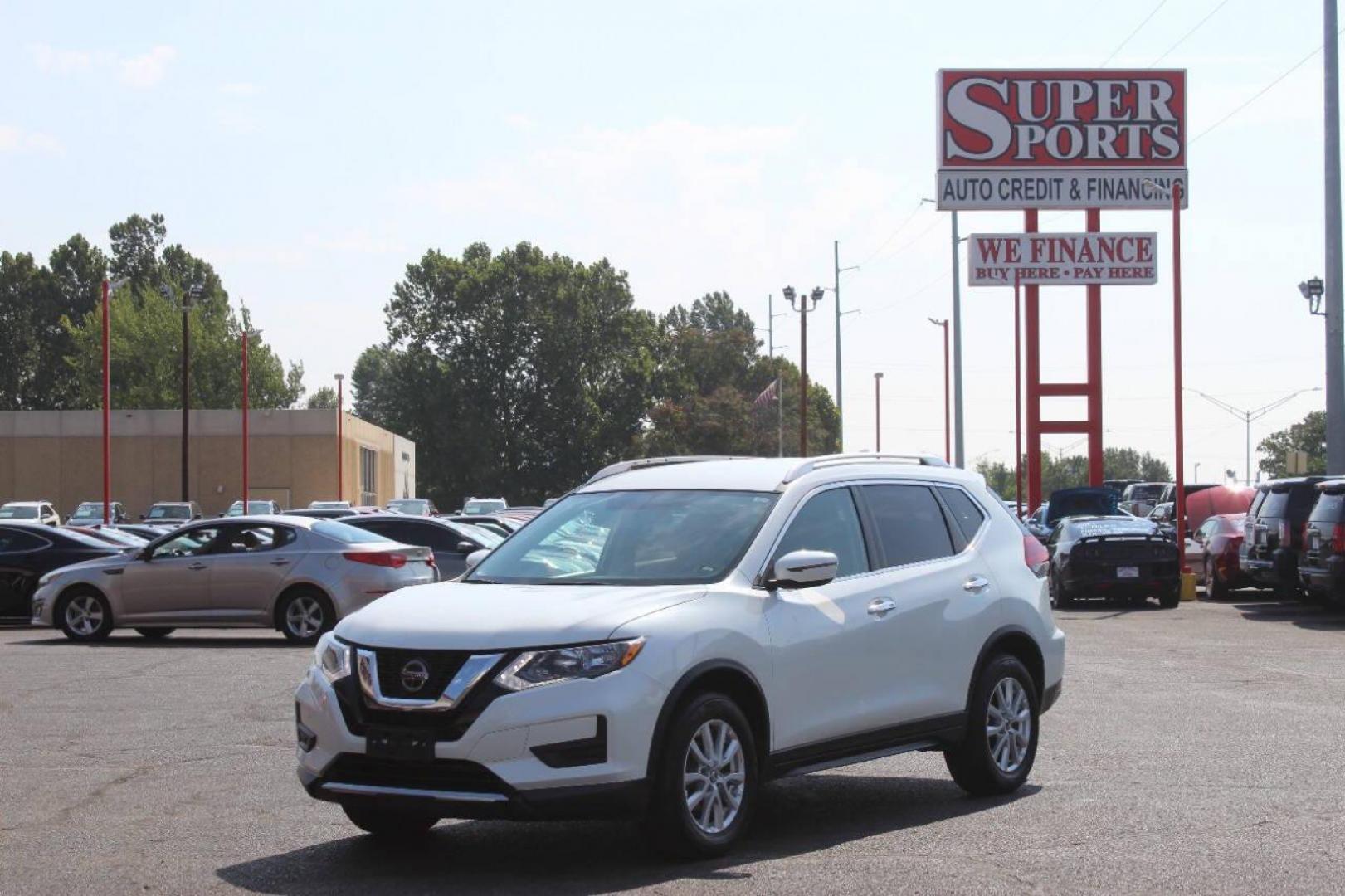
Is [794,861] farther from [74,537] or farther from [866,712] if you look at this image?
[74,537]

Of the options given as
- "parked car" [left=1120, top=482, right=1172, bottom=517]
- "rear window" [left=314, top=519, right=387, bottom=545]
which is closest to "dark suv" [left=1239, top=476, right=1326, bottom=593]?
"rear window" [left=314, top=519, right=387, bottom=545]

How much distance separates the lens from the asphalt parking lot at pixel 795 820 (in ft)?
25.0

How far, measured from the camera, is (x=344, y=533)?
70.4 feet

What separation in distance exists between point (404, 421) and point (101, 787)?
98.6m

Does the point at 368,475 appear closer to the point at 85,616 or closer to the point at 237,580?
the point at 85,616

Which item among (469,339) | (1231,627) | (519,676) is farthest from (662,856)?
(469,339)

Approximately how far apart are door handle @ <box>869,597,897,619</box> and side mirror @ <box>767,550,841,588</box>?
0.65m

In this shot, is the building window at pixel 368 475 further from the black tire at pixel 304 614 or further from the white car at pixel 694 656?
the white car at pixel 694 656

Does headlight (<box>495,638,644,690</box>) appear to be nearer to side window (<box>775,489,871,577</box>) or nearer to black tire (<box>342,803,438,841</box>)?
black tire (<box>342,803,438,841</box>)

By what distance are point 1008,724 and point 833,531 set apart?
1700 millimetres

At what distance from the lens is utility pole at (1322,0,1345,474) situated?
35062 millimetres

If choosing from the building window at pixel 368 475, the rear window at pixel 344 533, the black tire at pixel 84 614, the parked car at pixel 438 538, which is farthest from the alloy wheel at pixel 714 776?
the building window at pixel 368 475

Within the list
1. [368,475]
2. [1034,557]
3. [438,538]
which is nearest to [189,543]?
[438,538]

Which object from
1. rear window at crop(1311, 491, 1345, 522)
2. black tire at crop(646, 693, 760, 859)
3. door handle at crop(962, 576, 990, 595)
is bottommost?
black tire at crop(646, 693, 760, 859)
